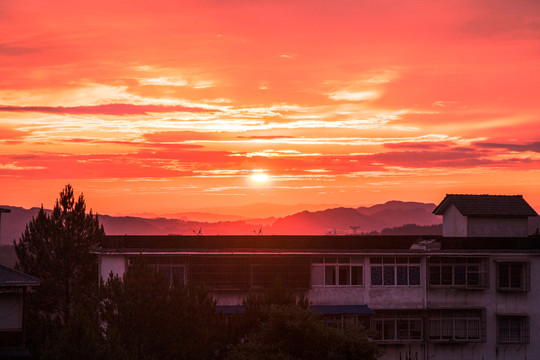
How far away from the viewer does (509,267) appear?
5803 cm

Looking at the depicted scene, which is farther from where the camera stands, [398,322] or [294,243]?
[398,322]

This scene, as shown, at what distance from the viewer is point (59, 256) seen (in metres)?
63.0

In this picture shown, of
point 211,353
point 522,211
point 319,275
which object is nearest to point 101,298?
point 211,353

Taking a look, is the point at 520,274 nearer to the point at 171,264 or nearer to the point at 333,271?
the point at 333,271

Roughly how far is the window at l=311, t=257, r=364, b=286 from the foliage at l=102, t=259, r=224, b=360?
16.0 metres

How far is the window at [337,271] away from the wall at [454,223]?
382 inches

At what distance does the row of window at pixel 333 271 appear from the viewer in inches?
2160

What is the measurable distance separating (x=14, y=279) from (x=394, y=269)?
977 inches

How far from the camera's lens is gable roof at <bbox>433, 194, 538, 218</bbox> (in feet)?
203

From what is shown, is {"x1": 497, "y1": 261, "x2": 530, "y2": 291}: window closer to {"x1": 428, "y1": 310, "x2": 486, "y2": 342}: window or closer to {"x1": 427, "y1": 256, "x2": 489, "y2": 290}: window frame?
{"x1": 427, "y1": 256, "x2": 489, "y2": 290}: window frame

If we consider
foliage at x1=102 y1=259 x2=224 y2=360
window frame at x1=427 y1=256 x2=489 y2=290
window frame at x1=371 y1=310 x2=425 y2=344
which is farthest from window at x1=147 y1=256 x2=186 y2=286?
window frame at x1=427 y1=256 x2=489 y2=290

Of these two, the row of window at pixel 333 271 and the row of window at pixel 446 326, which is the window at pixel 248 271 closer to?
the row of window at pixel 333 271

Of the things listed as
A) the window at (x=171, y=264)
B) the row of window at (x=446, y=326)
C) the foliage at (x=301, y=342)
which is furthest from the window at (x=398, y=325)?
the foliage at (x=301, y=342)

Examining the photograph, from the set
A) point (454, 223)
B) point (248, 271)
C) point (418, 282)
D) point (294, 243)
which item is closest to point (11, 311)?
point (248, 271)
